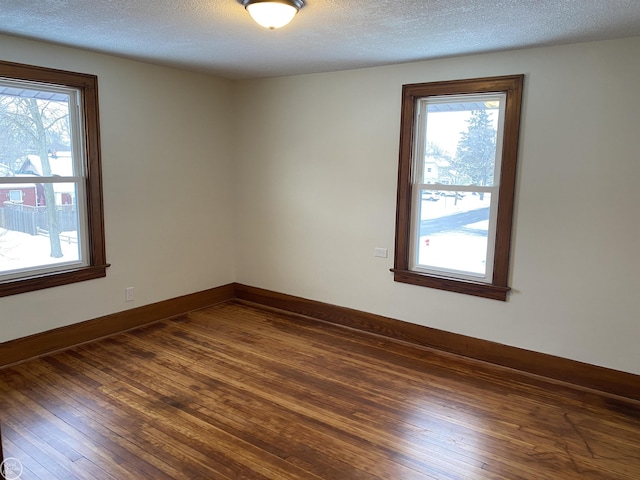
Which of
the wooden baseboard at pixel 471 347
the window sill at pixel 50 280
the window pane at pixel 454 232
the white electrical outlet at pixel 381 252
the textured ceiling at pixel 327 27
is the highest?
the textured ceiling at pixel 327 27

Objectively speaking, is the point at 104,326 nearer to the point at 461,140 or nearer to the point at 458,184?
the point at 458,184

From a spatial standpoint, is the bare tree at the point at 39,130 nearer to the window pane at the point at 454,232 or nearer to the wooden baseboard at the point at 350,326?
the wooden baseboard at the point at 350,326

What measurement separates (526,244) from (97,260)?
11.7ft

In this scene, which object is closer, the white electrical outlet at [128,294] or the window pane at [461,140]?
the window pane at [461,140]

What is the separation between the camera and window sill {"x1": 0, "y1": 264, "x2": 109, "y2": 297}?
3590mm

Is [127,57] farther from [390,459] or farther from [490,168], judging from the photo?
[390,459]

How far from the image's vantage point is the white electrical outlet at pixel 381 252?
4.35 metres

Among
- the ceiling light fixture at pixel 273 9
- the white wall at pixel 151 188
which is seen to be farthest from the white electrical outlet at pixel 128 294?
the ceiling light fixture at pixel 273 9

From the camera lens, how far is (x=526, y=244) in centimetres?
362

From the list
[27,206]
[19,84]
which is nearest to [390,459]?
[27,206]

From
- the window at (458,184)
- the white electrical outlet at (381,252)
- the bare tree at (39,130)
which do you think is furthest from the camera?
the white electrical outlet at (381,252)

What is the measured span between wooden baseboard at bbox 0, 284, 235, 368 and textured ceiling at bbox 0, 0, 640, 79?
2295mm

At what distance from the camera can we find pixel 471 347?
12.9ft

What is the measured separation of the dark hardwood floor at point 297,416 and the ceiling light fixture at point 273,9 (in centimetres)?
235
